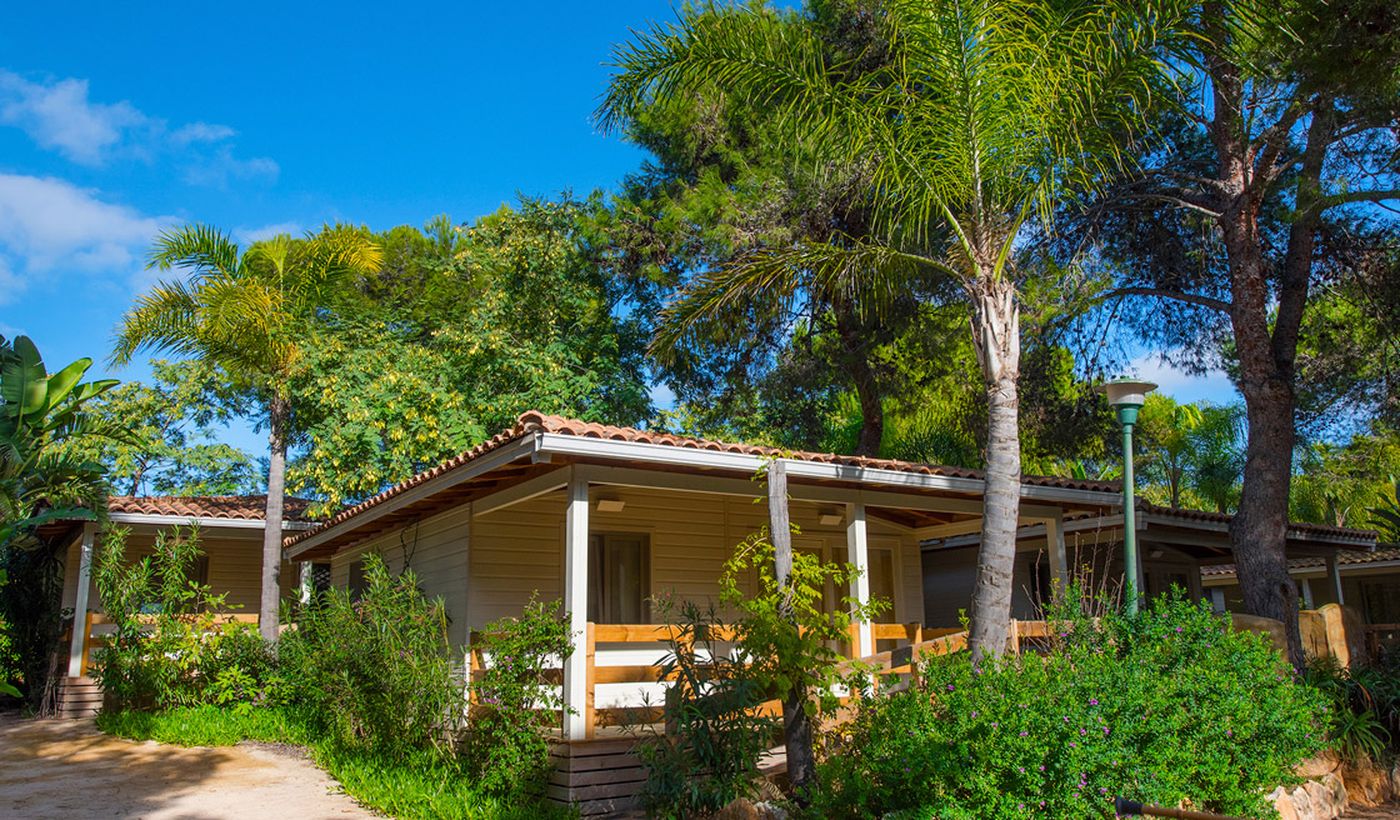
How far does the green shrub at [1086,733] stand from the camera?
6043 millimetres

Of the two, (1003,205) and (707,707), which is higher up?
(1003,205)

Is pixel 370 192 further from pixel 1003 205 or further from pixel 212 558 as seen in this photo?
pixel 1003 205

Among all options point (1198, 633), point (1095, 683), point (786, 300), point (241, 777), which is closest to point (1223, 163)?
point (786, 300)

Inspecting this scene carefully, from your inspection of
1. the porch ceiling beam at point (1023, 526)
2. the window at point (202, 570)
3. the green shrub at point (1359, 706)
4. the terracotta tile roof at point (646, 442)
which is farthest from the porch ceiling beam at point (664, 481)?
the window at point (202, 570)

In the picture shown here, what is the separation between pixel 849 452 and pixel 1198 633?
Result: 14.3 m

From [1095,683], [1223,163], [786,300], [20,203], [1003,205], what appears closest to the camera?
[1095,683]

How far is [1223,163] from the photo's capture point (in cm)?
1249

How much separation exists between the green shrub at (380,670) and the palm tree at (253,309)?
3.56 metres

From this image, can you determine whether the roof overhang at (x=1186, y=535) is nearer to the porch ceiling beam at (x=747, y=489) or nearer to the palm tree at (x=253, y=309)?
the porch ceiling beam at (x=747, y=489)

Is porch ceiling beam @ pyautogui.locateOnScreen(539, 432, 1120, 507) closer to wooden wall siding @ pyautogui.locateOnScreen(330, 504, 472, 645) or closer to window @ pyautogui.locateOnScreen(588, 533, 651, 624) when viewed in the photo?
window @ pyautogui.locateOnScreen(588, 533, 651, 624)

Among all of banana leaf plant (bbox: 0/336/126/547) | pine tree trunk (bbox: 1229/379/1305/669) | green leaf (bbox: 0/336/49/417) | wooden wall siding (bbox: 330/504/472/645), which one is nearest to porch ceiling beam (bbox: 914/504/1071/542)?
pine tree trunk (bbox: 1229/379/1305/669)

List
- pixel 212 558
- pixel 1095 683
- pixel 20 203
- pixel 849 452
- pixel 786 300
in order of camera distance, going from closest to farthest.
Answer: pixel 1095 683
pixel 786 300
pixel 20 203
pixel 212 558
pixel 849 452

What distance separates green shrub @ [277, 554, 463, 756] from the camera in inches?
354

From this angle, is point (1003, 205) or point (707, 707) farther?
point (1003, 205)
